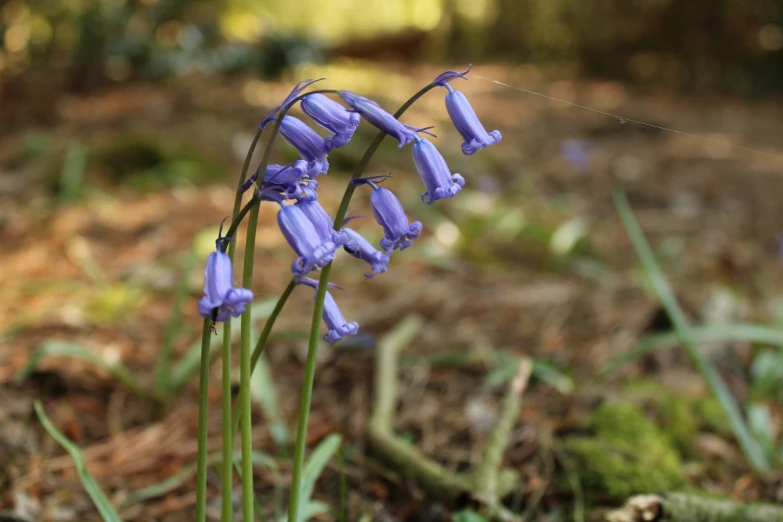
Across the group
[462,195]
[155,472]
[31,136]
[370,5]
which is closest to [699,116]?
[462,195]

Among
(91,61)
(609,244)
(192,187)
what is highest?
(91,61)

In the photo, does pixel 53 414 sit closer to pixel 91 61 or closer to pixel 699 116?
pixel 91 61

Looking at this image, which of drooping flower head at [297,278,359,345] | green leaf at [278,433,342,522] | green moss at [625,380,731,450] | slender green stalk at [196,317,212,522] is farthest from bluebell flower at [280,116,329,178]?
green moss at [625,380,731,450]

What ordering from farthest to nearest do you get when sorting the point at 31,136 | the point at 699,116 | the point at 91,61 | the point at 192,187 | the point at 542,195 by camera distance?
1. the point at 699,116
2. the point at 91,61
3. the point at 542,195
4. the point at 31,136
5. the point at 192,187

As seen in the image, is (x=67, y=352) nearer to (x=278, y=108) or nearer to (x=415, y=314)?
(x=278, y=108)

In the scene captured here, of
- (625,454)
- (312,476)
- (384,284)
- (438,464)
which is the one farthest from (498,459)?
(384,284)

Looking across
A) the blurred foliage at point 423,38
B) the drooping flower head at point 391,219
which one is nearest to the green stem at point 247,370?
the drooping flower head at point 391,219
